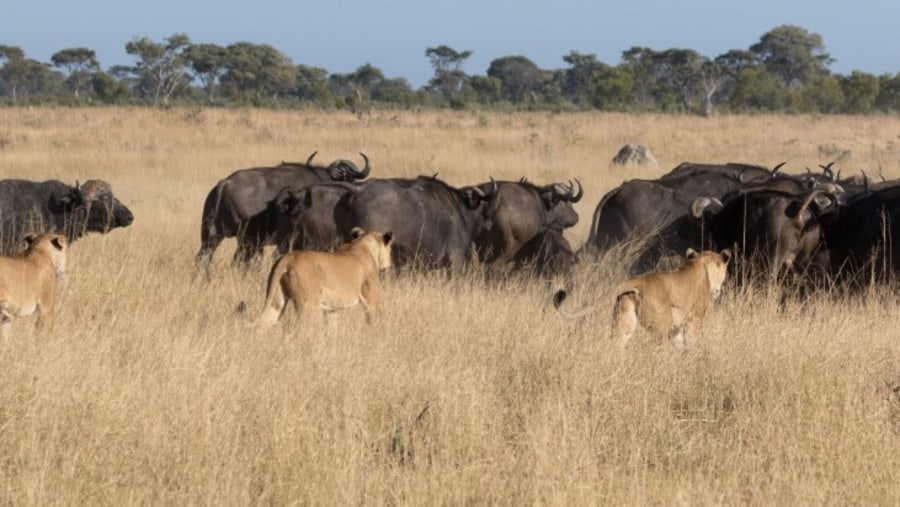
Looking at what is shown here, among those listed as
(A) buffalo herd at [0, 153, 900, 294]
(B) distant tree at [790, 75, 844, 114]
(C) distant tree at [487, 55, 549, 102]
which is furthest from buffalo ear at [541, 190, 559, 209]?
(C) distant tree at [487, 55, 549, 102]

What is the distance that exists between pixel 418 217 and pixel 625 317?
4.43 meters

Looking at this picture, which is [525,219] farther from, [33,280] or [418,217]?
[33,280]

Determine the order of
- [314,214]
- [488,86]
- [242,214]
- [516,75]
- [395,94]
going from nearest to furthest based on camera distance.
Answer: [314,214]
[242,214]
[395,94]
[488,86]
[516,75]

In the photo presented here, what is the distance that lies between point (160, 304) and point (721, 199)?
591 cm

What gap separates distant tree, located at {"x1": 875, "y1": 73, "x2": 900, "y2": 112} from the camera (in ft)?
199

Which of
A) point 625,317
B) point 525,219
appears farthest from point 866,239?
point 625,317

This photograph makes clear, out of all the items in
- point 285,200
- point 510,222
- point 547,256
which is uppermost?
point 285,200

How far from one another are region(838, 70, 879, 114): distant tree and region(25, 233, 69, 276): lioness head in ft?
Result: 170

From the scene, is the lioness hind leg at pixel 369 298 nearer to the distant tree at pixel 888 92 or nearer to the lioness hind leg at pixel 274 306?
the lioness hind leg at pixel 274 306

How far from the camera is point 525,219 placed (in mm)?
13414

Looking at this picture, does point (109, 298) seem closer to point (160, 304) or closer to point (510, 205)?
point (160, 304)

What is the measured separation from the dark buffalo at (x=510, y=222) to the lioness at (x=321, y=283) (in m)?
3.97

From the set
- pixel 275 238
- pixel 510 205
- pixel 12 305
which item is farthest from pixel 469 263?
pixel 12 305

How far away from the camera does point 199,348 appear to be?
7.89 m
